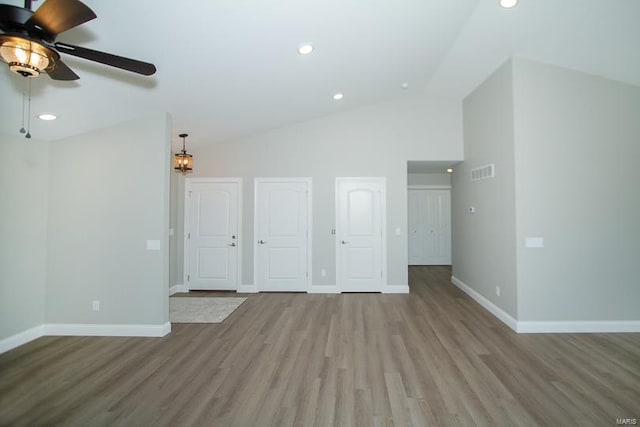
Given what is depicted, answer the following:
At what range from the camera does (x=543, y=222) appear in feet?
11.8

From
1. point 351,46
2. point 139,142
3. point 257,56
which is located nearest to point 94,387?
point 139,142

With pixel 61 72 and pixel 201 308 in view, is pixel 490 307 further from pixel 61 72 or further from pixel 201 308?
pixel 61 72

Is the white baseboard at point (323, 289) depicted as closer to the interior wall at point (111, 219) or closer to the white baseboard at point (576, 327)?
the interior wall at point (111, 219)

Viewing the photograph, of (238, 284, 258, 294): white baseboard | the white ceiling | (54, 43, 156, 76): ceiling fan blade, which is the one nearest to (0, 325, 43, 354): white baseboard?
the white ceiling

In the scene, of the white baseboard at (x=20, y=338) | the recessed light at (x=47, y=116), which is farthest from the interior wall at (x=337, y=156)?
the recessed light at (x=47, y=116)

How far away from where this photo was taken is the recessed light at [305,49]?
Answer: 9.57 ft

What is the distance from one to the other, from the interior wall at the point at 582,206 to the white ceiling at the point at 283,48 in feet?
1.35

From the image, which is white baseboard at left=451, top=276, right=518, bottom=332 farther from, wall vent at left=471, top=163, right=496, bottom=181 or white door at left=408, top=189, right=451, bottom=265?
white door at left=408, top=189, right=451, bottom=265

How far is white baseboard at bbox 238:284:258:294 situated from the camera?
5.48m

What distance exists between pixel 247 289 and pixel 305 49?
13.5ft

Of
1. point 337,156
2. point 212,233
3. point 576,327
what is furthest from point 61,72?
point 576,327

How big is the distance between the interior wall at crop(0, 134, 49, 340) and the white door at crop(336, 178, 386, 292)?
4.14 meters

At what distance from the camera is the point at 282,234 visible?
5551mm

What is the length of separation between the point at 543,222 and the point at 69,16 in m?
4.60
